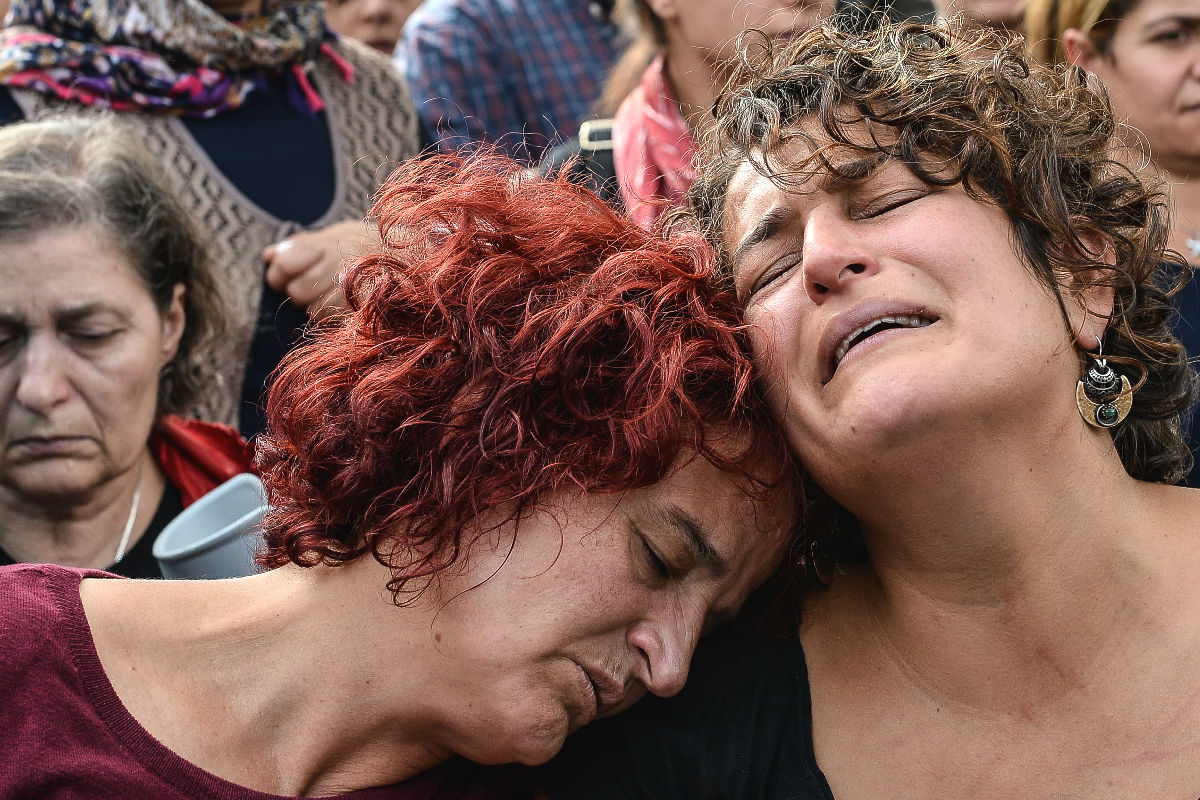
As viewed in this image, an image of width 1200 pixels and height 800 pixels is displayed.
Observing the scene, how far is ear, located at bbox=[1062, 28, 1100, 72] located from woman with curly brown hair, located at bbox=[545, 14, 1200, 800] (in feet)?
3.24

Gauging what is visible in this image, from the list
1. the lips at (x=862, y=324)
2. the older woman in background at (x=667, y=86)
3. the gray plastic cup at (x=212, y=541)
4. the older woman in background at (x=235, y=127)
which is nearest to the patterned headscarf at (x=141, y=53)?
the older woman in background at (x=235, y=127)

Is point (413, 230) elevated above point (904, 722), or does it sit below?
above

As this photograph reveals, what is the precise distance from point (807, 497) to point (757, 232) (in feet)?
1.48

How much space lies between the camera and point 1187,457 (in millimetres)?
2293

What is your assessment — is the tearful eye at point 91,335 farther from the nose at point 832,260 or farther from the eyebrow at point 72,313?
the nose at point 832,260

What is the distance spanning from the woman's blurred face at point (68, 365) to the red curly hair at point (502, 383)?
72cm

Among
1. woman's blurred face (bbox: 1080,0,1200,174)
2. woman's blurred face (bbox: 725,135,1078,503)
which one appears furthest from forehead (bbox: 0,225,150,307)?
woman's blurred face (bbox: 1080,0,1200,174)

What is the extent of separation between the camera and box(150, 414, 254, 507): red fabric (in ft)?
9.40

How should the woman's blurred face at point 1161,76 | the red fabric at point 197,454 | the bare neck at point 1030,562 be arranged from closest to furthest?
the bare neck at point 1030,562
the red fabric at point 197,454
the woman's blurred face at point 1161,76

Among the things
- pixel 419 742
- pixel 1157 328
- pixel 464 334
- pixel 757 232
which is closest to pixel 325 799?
pixel 419 742

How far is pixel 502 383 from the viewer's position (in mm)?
1937

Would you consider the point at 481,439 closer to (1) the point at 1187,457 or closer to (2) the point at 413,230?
(2) the point at 413,230

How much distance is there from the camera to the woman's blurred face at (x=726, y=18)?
130 inches

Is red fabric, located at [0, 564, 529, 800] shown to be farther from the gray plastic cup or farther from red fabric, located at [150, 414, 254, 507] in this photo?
red fabric, located at [150, 414, 254, 507]
